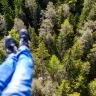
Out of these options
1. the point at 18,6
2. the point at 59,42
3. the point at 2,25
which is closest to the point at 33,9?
the point at 18,6

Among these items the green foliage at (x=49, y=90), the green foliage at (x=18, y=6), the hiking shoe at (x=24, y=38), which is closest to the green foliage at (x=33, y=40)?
the green foliage at (x=18, y=6)

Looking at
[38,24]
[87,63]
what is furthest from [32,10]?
[87,63]

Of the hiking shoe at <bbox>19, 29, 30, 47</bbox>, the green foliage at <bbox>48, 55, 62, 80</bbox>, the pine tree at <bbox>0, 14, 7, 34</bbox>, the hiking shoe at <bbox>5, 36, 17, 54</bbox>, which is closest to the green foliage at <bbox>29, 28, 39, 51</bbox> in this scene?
the green foliage at <bbox>48, 55, 62, 80</bbox>

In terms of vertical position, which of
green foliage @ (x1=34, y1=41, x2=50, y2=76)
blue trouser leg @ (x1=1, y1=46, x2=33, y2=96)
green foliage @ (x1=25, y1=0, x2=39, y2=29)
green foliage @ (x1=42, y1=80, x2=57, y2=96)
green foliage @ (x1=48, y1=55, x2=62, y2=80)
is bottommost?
blue trouser leg @ (x1=1, y1=46, x2=33, y2=96)

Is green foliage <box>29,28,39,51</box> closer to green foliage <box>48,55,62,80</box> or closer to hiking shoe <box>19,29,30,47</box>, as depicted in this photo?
green foliage <box>48,55,62,80</box>

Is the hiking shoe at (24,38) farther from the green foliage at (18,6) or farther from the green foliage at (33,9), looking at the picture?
the green foliage at (18,6)

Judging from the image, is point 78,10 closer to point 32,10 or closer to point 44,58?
point 32,10
